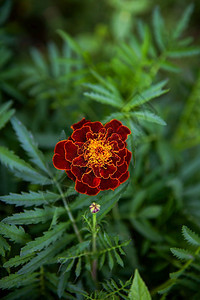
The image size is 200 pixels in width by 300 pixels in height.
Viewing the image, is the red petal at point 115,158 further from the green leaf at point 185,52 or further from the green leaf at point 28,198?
the green leaf at point 185,52

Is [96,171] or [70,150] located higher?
[70,150]

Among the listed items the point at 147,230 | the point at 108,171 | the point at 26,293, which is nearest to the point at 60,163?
the point at 108,171

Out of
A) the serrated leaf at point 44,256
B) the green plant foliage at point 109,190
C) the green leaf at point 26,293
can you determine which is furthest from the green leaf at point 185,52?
the green leaf at point 26,293

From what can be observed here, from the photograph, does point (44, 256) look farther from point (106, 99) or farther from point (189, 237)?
point (106, 99)

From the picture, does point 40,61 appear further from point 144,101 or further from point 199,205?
point 199,205

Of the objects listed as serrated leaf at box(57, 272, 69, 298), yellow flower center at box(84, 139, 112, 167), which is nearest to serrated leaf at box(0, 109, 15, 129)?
yellow flower center at box(84, 139, 112, 167)

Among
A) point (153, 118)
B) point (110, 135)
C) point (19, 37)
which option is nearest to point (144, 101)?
point (153, 118)
